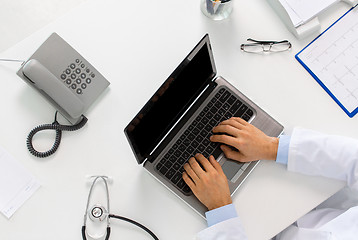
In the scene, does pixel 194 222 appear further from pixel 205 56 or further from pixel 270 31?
pixel 270 31

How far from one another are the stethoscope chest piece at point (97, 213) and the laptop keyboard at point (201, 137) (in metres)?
0.17

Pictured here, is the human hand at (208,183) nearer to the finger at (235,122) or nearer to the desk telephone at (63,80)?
the finger at (235,122)

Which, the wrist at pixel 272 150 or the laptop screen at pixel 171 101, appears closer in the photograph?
the laptop screen at pixel 171 101

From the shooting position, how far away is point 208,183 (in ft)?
3.14

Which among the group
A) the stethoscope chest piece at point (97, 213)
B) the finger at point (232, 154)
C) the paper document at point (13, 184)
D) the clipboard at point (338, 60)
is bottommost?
the paper document at point (13, 184)

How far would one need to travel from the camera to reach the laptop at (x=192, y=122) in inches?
35.4

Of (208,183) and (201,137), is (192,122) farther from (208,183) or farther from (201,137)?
(208,183)

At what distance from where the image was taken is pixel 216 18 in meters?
1.07

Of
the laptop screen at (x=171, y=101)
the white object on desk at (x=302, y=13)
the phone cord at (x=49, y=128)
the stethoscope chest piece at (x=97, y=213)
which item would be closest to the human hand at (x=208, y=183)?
the laptop screen at (x=171, y=101)

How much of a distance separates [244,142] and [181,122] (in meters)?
0.17

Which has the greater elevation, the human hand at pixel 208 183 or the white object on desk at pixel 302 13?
the white object on desk at pixel 302 13

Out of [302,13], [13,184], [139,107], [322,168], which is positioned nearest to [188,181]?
[139,107]

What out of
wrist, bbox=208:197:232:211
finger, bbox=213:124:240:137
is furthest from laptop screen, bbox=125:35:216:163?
wrist, bbox=208:197:232:211

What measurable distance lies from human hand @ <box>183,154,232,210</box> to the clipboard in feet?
1.26
